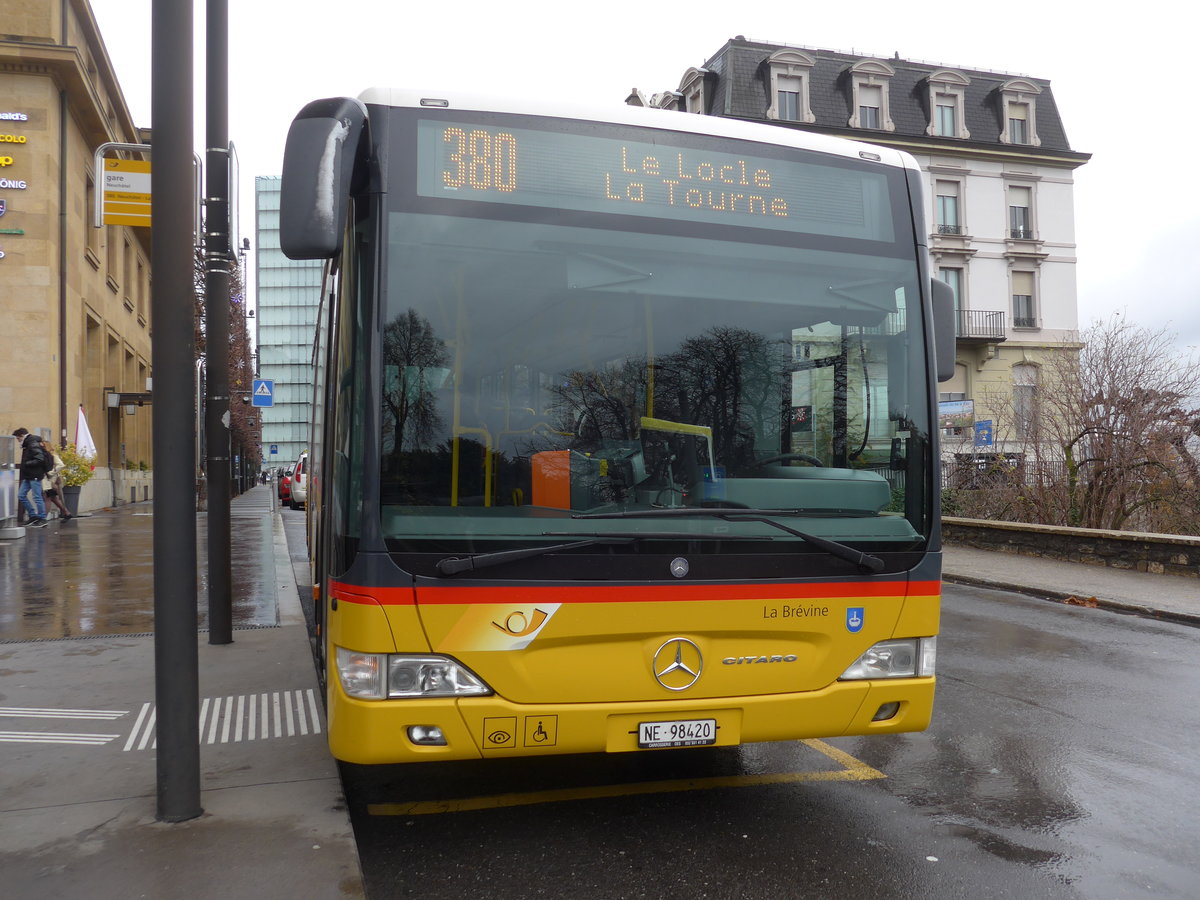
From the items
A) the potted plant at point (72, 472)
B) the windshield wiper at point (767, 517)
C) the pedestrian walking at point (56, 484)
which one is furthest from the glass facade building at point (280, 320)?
the windshield wiper at point (767, 517)

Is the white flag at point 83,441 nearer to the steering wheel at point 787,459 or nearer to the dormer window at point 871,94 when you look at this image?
the steering wheel at point 787,459

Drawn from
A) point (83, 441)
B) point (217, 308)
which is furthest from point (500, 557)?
point (83, 441)

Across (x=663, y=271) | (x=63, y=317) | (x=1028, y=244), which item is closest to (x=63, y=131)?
(x=63, y=317)

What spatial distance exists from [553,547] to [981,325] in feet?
129

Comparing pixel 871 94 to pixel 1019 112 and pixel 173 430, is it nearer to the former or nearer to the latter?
pixel 1019 112

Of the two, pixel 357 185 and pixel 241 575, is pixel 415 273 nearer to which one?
pixel 357 185

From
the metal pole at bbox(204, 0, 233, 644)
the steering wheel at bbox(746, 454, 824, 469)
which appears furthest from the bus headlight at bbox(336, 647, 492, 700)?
the metal pole at bbox(204, 0, 233, 644)

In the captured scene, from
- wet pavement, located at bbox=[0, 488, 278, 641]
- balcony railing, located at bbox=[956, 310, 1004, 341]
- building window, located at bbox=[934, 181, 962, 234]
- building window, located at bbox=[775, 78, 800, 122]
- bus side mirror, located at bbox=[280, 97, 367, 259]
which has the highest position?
building window, located at bbox=[775, 78, 800, 122]

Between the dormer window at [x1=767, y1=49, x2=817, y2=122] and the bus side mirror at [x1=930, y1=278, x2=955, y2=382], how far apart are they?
34240 millimetres

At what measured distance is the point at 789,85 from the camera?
3756 cm

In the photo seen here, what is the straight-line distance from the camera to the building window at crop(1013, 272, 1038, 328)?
135ft

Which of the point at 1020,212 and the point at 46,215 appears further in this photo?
the point at 1020,212

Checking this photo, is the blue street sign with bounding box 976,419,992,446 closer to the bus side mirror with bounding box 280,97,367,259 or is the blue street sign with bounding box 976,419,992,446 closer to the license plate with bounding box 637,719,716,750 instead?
the license plate with bounding box 637,719,716,750

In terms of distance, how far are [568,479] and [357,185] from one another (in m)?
1.37
